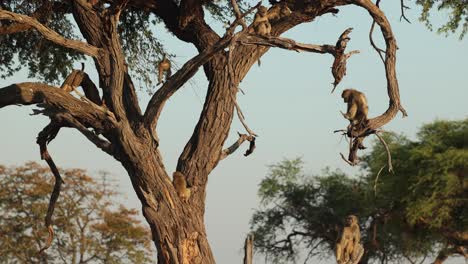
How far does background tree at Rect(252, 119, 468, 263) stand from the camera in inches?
1051

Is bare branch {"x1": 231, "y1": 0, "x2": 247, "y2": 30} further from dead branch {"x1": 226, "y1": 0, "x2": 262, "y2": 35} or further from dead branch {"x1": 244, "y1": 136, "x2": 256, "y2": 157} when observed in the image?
dead branch {"x1": 244, "y1": 136, "x2": 256, "y2": 157}

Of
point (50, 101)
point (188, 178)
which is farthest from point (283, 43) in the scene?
point (50, 101)

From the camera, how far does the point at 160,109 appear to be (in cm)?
1148

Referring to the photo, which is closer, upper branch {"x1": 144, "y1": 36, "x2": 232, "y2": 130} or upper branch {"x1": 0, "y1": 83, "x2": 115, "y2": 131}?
upper branch {"x1": 144, "y1": 36, "x2": 232, "y2": 130}

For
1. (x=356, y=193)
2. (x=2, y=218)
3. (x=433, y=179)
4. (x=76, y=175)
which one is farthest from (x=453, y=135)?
(x=2, y=218)

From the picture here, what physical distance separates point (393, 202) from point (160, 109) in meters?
18.5

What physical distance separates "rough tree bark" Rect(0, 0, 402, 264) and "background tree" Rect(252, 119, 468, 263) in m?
15.5

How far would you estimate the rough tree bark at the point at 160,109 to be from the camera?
10820 mm

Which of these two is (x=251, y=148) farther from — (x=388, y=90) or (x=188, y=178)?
(x=388, y=90)

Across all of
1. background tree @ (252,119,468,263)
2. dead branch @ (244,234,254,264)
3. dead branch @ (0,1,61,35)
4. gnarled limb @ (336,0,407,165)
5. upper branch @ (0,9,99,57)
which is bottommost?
dead branch @ (244,234,254,264)

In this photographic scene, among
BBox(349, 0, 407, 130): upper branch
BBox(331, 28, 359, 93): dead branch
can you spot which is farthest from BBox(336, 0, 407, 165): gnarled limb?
BBox(331, 28, 359, 93): dead branch

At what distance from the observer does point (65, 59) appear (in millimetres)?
17359

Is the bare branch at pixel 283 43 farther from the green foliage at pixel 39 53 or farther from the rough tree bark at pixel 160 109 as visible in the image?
the green foliage at pixel 39 53

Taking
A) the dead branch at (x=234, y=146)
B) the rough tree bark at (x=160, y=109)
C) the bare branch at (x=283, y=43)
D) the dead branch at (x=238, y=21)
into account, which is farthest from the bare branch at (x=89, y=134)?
the bare branch at (x=283, y=43)
